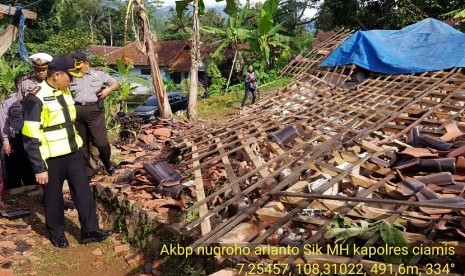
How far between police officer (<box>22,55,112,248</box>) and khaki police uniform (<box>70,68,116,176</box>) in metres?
0.82

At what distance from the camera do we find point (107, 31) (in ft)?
141

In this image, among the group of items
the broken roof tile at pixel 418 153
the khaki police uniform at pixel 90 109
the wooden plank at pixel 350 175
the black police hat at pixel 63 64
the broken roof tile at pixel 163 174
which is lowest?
the broken roof tile at pixel 163 174

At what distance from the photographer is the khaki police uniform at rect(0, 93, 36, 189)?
13.6ft

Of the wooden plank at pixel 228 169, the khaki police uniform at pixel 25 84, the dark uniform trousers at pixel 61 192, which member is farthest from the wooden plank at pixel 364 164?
the khaki police uniform at pixel 25 84

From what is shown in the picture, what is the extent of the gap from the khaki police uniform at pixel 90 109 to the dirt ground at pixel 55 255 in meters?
0.93

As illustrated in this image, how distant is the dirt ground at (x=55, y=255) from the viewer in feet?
10.7

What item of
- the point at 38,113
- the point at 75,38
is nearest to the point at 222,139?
the point at 38,113

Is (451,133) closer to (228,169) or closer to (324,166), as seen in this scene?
(324,166)

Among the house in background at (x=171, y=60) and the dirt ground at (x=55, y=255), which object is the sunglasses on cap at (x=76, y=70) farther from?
the house in background at (x=171, y=60)

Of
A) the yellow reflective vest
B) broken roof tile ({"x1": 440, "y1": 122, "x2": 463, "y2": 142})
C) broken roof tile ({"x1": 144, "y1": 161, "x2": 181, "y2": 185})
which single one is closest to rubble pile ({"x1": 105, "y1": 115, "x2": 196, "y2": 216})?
broken roof tile ({"x1": 144, "y1": 161, "x2": 181, "y2": 185})

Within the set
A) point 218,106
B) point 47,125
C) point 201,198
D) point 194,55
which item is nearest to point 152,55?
point 194,55

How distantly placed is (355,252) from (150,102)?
8506mm

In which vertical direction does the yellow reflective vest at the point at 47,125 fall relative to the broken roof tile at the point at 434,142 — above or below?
above

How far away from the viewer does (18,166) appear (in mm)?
4703
